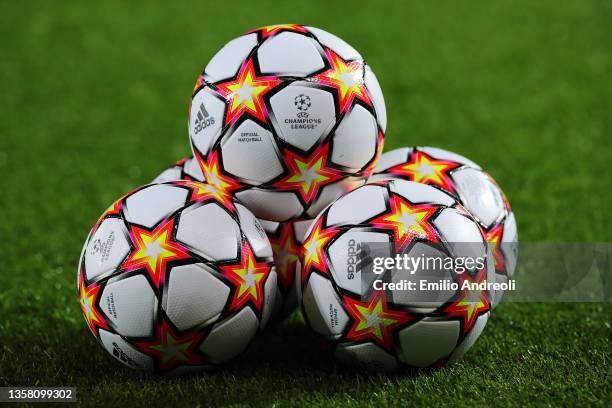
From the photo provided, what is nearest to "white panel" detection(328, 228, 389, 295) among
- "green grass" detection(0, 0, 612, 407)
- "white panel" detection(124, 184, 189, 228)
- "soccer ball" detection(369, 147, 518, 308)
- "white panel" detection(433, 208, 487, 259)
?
"white panel" detection(433, 208, 487, 259)

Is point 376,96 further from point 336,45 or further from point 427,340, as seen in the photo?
point 427,340

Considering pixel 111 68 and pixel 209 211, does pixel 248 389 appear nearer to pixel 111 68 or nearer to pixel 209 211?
pixel 209 211

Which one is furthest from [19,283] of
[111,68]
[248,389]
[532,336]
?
[111,68]

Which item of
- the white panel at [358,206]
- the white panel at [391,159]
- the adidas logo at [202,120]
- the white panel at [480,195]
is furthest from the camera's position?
the white panel at [391,159]

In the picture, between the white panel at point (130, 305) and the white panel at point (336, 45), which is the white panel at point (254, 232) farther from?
the white panel at point (336, 45)

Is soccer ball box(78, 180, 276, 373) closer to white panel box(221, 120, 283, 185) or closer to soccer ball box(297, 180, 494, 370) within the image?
white panel box(221, 120, 283, 185)

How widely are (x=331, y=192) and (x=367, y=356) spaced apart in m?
0.80

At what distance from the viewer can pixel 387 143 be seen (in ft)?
24.7

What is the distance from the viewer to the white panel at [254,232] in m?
3.58

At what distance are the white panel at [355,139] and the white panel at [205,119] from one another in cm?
55

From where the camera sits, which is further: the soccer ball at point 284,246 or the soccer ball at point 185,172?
the soccer ball at point 185,172

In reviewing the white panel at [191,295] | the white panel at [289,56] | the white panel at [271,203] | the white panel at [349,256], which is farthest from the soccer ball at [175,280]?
the white panel at [289,56]

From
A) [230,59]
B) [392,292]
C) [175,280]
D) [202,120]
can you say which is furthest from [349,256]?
[230,59]

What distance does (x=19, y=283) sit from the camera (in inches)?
199
